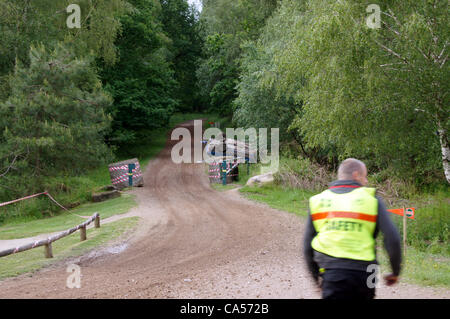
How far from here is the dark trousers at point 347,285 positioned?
335 cm

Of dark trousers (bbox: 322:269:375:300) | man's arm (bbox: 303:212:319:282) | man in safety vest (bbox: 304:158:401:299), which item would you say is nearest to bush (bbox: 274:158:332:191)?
man's arm (bbox: 303:212:319:282)

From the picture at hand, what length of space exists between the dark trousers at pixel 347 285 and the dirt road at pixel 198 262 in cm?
299

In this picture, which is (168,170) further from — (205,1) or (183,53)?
(183,53)

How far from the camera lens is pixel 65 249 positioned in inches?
430

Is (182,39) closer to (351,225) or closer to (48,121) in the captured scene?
(48,121)

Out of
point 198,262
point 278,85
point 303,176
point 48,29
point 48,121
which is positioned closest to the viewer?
point 198,262

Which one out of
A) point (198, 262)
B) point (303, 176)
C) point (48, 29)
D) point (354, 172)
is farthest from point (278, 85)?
point (354, 172)

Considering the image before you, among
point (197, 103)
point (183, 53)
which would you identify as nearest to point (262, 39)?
point (183, 53)


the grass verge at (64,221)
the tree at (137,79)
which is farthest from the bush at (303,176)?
the tree at (137,79)

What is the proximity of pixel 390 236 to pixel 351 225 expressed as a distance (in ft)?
1.02

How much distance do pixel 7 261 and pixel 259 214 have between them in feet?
27.8

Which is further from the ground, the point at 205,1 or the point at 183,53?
the point at 205,1

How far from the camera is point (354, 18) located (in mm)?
12578
